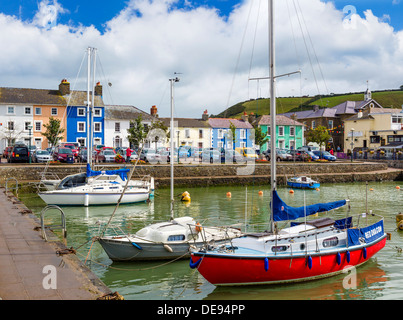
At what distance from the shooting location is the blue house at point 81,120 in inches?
2496

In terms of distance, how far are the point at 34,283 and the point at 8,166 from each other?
31473 mm

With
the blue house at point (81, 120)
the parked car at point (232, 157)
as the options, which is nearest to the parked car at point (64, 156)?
the blue house at point (81, 120)

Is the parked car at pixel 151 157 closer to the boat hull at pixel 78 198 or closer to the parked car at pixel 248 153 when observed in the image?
the parked car at pixel 248 153

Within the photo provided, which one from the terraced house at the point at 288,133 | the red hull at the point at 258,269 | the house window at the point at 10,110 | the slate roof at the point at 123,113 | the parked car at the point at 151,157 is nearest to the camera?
the red hull at the point at 258,269

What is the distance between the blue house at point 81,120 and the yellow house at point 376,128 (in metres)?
43.6

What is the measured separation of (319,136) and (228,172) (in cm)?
3660

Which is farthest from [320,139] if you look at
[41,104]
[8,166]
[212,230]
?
[212,230]

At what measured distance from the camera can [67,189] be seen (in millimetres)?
29219

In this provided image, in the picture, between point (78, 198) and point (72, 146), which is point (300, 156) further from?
point (78, 198)

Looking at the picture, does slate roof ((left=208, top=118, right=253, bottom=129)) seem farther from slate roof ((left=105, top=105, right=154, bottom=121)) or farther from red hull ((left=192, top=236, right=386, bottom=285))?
red hull ((left=192, top=236, right=386, bottom=285))

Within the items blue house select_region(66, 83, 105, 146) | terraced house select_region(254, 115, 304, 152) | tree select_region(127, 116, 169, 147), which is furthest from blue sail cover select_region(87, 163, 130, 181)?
terraced house select_region(254, 115, 304, 152)

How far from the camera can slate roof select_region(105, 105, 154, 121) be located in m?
66.7

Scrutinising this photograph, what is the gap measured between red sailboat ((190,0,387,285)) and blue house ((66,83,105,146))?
5222 cm

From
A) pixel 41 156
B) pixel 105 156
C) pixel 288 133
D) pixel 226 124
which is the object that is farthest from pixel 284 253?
pixel 288 133
